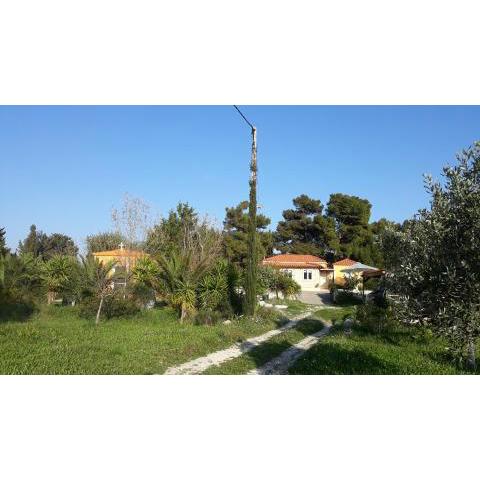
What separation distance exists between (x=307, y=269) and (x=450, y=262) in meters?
20.5

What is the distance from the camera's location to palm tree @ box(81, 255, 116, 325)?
11.6 meters

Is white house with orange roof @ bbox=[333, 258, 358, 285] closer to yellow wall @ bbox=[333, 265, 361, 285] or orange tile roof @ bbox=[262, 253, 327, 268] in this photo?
yellow wall @ bbox=[333, 265, 361, 285]

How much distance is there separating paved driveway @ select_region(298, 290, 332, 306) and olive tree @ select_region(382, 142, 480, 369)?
15.6 m

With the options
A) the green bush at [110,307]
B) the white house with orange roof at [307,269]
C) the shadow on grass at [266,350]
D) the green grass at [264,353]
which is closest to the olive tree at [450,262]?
the green grass at [264,353]

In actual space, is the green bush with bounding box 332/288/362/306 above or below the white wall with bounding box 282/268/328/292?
below

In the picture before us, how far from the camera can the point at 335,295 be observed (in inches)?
832

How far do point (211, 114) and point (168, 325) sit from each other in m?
5.31

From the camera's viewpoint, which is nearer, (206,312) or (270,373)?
(270,373)

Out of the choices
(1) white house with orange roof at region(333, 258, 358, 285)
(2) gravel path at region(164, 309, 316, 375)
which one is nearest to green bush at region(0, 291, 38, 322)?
(2) gravel path at region(164, 309, 316, 375)

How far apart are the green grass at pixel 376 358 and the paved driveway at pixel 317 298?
1148 cm
